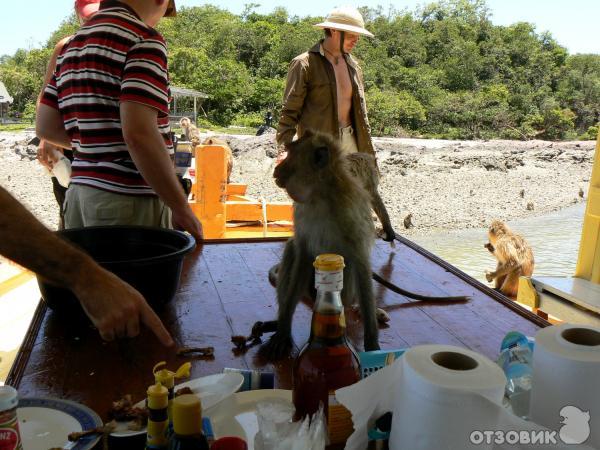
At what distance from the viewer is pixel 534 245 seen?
1186 cm

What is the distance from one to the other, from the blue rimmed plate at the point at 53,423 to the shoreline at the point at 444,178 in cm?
1106

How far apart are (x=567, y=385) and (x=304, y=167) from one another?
1365 millimetres

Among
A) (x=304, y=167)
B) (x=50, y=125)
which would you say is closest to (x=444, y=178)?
(x=50, y=125)

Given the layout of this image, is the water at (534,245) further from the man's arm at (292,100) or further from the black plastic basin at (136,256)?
the black plastic basin at (136,256)

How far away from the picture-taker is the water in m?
10.1

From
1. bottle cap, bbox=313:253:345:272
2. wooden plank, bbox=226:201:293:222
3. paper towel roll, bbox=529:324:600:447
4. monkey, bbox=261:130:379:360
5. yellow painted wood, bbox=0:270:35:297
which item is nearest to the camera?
paper towel roll, bbox=529:324:600:447

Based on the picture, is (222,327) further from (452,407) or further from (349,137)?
(349,137)

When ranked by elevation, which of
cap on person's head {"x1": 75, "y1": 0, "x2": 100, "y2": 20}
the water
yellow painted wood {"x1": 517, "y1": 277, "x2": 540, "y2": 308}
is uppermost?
cap on person's head {"x1": 75, "y1": 0, "x2": 100, "y2": 20}

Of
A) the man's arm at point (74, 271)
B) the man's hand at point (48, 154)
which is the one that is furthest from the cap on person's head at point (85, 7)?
the man's arm at point (74, 271)

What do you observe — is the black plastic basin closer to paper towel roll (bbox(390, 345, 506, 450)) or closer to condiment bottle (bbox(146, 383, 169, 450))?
condiment bottle (bbox(146, 383, 169, 450))

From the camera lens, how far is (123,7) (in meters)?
2.16

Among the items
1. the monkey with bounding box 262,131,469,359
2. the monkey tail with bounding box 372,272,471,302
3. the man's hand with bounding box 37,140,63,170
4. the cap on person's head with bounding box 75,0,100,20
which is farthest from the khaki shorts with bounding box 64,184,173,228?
the man's hand with bounding box 37,140,63,170

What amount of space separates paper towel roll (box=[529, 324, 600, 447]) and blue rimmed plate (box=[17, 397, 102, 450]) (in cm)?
71

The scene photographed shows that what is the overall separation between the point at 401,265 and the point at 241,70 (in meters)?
34.8
